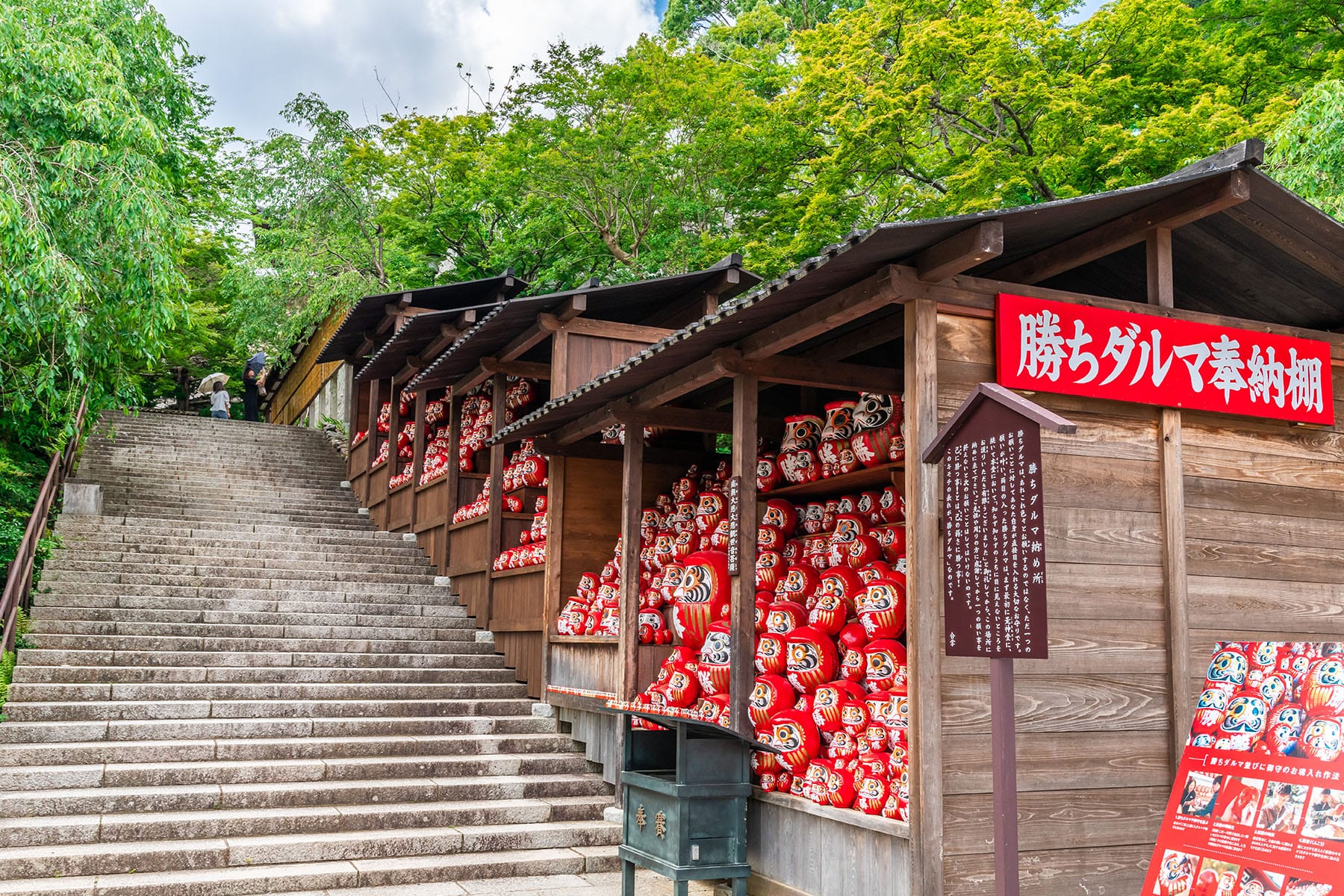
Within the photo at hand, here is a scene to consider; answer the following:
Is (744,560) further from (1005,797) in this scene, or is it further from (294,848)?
(294,848)

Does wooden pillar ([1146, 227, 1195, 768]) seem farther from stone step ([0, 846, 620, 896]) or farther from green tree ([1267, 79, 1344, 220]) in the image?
green tree ([1267, 79, 1344, 220])

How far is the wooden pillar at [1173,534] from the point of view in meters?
6.38

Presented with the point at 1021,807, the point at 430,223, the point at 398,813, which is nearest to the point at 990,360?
the point at 1021,807

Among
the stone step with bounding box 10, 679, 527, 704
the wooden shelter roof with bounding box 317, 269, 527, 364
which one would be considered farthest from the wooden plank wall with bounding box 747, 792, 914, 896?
the wooden shelter roof with bounding box 317, 269, 527, 364

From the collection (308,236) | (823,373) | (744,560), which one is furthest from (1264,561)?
(308,236)

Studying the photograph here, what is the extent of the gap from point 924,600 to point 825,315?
190 centimetres

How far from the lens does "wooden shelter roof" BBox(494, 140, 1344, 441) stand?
6.05m

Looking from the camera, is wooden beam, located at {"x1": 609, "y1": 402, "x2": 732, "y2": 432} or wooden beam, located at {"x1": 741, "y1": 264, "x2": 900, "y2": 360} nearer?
wooden beam, located at {"x1": 741, "y1": 264, "x2": 900, "y2": 360}

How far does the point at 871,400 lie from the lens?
26.1 feet

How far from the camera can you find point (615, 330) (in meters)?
12.5

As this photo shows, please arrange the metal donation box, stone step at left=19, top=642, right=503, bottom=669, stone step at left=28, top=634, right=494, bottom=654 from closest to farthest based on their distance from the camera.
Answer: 1. the metal donation box
2. stone step at left=19, top=642, right=503, bottom=669
3. stone step at left=28, top=634, right=494, bottom=654

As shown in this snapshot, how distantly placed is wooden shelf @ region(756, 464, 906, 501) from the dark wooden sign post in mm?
2441

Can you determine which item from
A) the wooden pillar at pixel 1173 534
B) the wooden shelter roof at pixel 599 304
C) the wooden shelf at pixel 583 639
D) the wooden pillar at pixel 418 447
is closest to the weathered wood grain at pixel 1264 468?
the wooden pillar at pixel 1173 534

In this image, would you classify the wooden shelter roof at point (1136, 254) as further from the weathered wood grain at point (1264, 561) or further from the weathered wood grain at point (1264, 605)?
the weathered wood grain at point (1264, 605)
